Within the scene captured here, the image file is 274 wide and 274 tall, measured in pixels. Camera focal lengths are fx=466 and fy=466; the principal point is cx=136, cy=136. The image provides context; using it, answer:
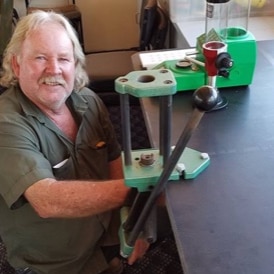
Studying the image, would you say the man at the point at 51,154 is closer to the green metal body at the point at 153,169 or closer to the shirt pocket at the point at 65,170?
the shirt pocket at the point at 65,170

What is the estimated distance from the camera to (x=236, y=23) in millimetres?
1680

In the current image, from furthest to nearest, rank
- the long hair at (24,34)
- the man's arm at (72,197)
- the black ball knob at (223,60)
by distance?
1. the long hair at (24,34)
2. the black ball knob at (223,60)
3. the man's arm at (72,197)

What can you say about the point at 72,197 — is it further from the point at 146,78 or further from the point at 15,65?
the point at 15,65

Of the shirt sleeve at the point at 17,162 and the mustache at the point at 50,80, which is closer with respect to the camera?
the shirt sleeve at the point at 17,162

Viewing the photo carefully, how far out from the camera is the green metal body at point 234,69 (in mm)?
1457

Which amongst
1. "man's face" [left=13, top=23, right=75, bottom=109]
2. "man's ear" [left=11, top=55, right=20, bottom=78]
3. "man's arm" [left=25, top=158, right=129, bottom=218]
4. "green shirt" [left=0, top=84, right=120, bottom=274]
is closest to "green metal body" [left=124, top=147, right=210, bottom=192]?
"man's arm" [left=25, top=158, right=129, bottom=218]

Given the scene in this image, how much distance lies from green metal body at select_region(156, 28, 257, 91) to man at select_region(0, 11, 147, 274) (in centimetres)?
33

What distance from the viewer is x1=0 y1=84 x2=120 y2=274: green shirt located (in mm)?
1252

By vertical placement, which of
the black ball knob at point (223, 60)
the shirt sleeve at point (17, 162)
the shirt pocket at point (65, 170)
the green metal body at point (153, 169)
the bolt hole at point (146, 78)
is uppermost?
the bolt hole at point (146, 78)

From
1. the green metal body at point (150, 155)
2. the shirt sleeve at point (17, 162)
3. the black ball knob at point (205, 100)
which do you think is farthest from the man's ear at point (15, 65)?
the black ball knob at point (205, 100)

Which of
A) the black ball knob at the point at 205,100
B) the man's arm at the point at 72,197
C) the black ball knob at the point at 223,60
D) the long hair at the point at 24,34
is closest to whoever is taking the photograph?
the black ball knob at the point at 205,100

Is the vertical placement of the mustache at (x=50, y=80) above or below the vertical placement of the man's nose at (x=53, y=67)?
below

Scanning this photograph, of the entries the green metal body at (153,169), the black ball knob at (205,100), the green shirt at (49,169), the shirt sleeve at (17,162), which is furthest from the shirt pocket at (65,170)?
the black ball knob at (205,100)

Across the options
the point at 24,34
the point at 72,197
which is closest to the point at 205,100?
the point at 72,197
